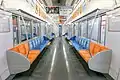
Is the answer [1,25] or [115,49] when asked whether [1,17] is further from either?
[115,49]

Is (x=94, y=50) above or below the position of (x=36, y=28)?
below

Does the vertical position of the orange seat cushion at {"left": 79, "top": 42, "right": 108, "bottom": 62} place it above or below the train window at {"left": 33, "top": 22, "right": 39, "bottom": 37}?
below

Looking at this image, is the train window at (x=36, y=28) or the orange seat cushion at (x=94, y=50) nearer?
the orange seat cushion at (x=94, y=50)

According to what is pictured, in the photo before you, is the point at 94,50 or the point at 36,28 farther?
the point at 36,28

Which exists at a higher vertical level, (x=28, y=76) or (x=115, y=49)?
(x=115, y=49)

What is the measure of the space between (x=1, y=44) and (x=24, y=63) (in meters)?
0.83

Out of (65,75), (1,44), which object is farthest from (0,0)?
(65,75)

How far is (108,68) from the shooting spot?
15.4 feet

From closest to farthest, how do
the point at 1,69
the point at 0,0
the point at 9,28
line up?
1. the point at 1,69
2. the point at 0,0
3. the point at 9,28

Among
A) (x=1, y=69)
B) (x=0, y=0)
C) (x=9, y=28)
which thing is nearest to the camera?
(x=1, y=69)

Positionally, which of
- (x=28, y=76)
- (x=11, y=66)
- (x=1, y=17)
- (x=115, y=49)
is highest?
(x=1, y=17)

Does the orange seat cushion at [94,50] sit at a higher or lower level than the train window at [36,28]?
lower

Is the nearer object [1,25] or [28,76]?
[1,25]

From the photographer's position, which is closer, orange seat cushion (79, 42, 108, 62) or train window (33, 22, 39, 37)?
orange seat cushion (79, 42, 108, 62)
